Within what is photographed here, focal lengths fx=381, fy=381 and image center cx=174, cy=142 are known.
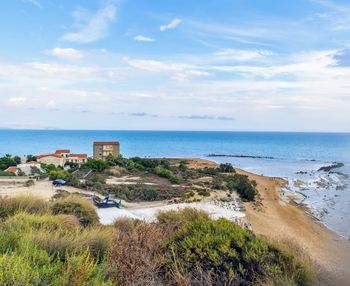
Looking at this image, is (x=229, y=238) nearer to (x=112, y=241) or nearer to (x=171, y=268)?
(x=171, y=268)

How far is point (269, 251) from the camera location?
6316mm

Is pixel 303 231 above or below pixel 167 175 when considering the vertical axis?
below

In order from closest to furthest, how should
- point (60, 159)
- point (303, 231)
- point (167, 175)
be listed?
point (303, 231)
point (167, 175)
point (60, 159)

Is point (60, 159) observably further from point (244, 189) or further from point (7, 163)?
point (244, 189)

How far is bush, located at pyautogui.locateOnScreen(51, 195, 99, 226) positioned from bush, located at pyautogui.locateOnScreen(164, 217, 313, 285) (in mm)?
4375

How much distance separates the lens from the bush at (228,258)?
5504 mm

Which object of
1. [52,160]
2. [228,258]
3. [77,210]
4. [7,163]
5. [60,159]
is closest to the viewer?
[228,258]

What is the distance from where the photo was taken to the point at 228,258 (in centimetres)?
582

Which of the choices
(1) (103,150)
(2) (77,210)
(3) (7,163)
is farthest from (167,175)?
(2) (77,210)

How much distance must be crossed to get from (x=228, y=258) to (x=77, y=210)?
5.76 metres

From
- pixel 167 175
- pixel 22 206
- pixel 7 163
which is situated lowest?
pixel 167 175

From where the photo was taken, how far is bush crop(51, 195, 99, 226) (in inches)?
398

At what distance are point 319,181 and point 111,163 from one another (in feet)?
75.7

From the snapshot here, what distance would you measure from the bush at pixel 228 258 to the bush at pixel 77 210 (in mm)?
4375
